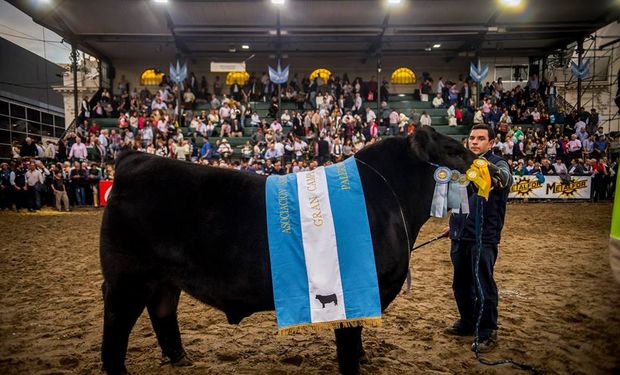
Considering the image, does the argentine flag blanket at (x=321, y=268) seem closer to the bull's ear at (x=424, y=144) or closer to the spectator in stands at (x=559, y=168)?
the bull's ear at (x=424, y=144)

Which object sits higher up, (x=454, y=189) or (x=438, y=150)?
(x=438, y=150)

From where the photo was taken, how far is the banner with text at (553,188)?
60.5 ft

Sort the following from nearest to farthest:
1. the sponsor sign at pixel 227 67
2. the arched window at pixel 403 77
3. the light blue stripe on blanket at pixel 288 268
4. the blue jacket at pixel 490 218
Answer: the light blue stripe on blanket at pixel 288 268 → the blue jacket at pixel 490 218 → the sponsor sign at pixel 227 67 → the arched window at pixel 403 77

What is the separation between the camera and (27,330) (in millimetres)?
4387

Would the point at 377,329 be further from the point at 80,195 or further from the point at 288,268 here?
the point at 80,195

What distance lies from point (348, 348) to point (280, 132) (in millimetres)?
19080

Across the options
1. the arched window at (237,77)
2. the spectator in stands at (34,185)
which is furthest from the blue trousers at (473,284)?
the arched window at (237,77)

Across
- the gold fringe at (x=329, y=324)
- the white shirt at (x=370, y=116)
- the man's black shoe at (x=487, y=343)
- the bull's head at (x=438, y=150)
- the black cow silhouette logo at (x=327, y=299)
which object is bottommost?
the man's black shoe at (x=487, y=343)

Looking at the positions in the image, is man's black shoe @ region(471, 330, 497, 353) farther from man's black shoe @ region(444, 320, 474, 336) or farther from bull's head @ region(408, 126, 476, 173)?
bull's head @ region(408, 126, 476, 173)

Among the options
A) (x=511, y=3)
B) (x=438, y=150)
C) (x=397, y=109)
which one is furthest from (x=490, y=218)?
(x=397, y=109)

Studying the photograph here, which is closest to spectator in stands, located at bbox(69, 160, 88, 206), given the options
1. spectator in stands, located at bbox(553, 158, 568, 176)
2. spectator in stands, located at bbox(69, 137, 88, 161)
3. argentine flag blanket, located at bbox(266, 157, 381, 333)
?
spectator in stands, located at bbox(69, 137, 88, 161)

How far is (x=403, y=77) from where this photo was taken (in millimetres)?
30047

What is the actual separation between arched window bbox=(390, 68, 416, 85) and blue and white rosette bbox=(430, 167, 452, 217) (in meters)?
28.2

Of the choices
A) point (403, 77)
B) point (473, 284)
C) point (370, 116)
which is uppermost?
point (403, 77)
